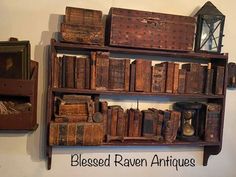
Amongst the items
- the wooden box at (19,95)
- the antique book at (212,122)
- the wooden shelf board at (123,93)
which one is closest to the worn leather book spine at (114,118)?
the wooden shelf board at (123,93)

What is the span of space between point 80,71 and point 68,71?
7 cm

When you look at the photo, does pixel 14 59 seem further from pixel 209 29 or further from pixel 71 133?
pixel 209 29

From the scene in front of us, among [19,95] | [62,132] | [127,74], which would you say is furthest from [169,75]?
[19,95]

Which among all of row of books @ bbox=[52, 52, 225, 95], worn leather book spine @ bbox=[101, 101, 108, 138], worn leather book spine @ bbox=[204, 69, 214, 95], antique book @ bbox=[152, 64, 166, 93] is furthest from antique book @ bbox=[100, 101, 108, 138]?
worn leather book spine @ bbox=[204, 69, 214, 95]

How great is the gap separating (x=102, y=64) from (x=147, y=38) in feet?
1.03

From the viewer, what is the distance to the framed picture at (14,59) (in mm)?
1500

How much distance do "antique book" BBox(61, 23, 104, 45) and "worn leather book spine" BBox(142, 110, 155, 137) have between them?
514mm

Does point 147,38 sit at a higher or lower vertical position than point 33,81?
higher

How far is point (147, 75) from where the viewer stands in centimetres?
169

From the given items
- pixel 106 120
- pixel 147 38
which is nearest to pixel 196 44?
pixel 147 38

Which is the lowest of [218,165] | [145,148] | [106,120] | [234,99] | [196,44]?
[218,165]

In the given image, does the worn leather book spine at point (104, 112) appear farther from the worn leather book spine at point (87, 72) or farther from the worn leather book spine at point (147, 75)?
the worn leather book spine at point (147, 75)

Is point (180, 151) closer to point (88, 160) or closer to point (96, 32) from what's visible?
point (88, 160)

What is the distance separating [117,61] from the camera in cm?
165
